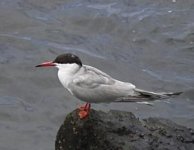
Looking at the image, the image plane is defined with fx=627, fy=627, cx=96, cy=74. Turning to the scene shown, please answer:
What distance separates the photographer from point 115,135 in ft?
22.6

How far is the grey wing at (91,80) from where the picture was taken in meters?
6.88

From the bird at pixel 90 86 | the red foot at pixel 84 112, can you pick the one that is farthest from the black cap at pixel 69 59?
the red foot at pixel 84 112

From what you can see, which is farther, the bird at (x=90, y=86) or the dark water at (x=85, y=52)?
the dark water at (x=85, y=52)

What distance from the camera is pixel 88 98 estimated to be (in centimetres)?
698

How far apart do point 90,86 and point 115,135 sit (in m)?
0.60

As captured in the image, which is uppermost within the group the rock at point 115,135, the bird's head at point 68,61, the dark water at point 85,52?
the bird's head at point 68,61

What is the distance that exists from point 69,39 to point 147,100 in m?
6.86

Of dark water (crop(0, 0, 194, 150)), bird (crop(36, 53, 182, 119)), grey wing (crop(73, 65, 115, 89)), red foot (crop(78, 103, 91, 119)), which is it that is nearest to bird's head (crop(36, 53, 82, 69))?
bird (crop(36, 53, 182, 119))

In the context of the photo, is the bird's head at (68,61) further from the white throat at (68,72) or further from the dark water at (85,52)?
the dark water at (85,52)

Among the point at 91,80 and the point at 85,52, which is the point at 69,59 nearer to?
the point at 91,80

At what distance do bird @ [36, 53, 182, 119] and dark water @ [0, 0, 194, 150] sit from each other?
3194 millimetres

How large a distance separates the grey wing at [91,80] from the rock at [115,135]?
1.15 feet

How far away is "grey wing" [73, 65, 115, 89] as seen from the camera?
6875 mm

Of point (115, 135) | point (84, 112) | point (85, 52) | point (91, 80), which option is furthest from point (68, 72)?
point (85, 52)
